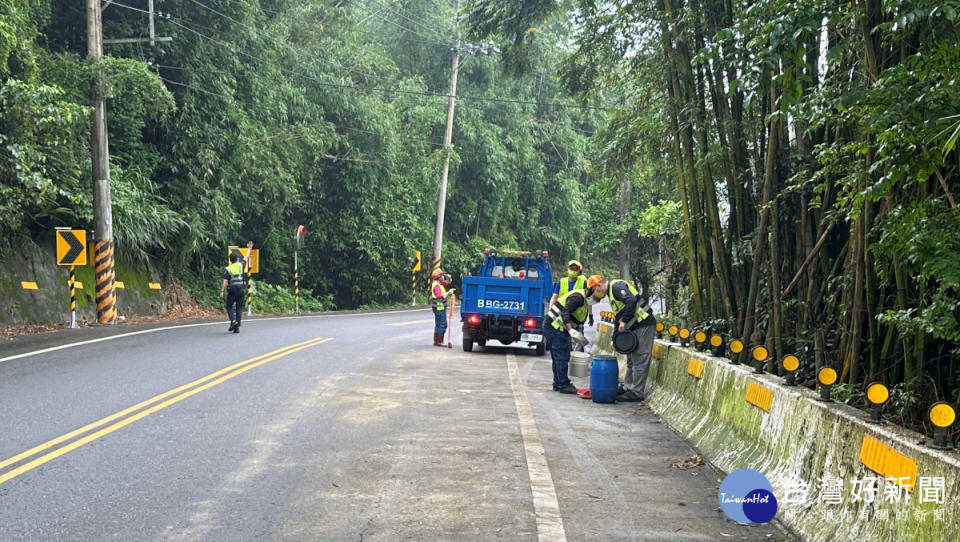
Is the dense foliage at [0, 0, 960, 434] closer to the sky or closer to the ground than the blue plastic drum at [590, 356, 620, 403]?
closer to the sky

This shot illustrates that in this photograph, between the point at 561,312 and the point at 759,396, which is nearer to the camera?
the point at 759,396

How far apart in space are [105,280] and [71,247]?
5.45 feet

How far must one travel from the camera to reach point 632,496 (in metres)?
7.15

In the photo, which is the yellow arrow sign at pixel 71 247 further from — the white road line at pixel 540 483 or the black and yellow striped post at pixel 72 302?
the white road line at pixel 540 483

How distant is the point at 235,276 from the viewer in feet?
70.0

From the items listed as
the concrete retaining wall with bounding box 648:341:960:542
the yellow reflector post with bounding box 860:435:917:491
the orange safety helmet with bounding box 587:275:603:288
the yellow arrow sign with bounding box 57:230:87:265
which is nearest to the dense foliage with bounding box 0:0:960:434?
the concrete retaining wall with bounding box 648:341:960:542

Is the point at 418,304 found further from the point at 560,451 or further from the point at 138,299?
the point at 560,451


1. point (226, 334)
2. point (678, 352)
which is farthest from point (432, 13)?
point (678, 352)

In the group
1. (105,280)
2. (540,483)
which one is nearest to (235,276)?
(105,280)

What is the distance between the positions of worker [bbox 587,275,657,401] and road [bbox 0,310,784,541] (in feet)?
1.58

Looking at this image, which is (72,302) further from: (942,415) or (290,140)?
(942,415)

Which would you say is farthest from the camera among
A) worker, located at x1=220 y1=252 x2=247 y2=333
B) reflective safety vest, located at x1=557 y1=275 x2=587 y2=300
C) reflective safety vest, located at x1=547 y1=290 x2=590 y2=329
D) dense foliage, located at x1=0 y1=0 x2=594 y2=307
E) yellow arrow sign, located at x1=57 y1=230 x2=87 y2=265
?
dense foliage, located at x1=0 y1=0 x2=594 y2=307

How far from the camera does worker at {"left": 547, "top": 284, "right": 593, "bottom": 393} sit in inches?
532

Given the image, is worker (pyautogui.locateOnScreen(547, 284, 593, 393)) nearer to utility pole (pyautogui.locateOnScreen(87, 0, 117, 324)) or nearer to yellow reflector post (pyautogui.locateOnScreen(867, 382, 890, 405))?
yellow reflector post (pyautogui.locateOnScreen(867, 382, 890, 405))
